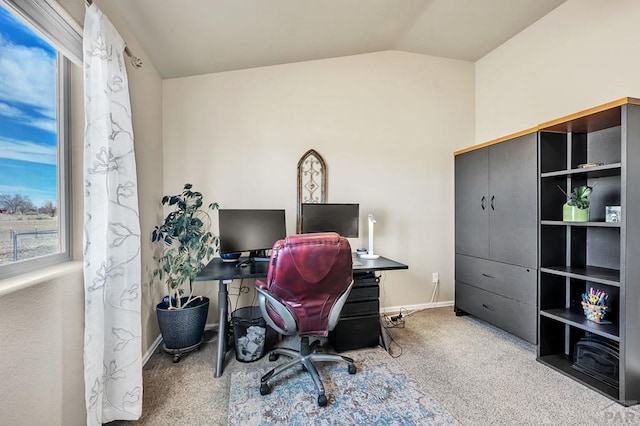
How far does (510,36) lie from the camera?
3105 millimetres

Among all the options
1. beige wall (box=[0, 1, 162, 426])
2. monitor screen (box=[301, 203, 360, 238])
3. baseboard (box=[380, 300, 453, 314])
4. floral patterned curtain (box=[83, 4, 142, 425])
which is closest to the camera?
beige wall (box=[0, 1, 162, 426])

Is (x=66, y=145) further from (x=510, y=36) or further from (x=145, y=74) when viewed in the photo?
(x=510, y=36)

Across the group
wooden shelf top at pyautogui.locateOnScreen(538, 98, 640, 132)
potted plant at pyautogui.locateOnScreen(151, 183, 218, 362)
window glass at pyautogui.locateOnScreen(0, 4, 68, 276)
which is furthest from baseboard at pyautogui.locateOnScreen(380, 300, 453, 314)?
window glass at pyautogui.locateOnScreen(0, 4, 68, 276)

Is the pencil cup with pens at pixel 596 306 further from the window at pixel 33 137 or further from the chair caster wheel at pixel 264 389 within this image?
the window at pixel 33 137

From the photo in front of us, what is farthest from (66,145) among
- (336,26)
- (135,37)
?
(336,26)

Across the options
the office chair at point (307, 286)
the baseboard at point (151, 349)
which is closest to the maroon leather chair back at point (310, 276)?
the office chair at point (307, 286)

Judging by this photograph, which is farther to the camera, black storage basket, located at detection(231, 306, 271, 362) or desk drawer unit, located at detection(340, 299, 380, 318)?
desk drawer unit, located at detection(340, 299, 380, 318)

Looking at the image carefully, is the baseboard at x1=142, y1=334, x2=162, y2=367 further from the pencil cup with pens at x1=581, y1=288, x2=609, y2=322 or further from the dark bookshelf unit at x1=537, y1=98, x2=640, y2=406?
the pencil cup with pens at x1=581, y1=288, x2=609, y2=322

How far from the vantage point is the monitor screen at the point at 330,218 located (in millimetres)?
2781

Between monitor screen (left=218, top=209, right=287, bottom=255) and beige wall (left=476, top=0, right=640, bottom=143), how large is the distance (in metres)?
2.68

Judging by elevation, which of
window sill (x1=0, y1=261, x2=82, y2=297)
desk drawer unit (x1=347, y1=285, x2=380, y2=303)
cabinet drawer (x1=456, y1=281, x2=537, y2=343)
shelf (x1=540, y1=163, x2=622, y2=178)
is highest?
shelf (x1=540, y1=163, x2=622, y2=178)

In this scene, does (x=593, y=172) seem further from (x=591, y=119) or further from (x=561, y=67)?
(x=561, y=67)

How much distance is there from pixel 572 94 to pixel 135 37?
363cm

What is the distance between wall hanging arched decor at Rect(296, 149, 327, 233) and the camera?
3.06 meters
